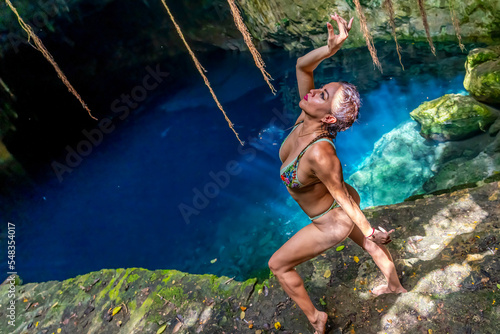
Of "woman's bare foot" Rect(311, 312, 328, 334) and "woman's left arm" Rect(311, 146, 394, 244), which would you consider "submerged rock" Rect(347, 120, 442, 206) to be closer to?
"woman's bare foot" Rect(311, 312, 328, 334)

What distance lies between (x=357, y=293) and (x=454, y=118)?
3.17 metres

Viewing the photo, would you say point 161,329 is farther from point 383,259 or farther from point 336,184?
point 336,184

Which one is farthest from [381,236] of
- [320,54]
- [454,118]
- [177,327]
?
[454,118]

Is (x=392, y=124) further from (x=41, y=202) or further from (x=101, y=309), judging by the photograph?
(x=41, y=202)

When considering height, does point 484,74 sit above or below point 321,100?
below

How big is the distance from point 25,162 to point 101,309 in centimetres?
686

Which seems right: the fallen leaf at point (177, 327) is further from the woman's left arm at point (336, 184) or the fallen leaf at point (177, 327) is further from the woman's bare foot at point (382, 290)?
the woman's left arm at point (336, 184)

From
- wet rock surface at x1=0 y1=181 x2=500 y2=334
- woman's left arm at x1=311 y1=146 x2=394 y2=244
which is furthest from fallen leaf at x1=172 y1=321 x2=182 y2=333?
woman's left arm at x1=311 y1=146 x2=394 y2=244

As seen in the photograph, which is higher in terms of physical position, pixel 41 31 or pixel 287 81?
pixel 41 31

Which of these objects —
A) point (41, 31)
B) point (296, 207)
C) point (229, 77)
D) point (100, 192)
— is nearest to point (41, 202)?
point (100, 192)

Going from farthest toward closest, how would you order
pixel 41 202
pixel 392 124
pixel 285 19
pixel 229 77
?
pixel 229 77 < pixel 285 19 < pixel 41 202 < pixel 392 124

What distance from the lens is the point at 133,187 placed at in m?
7.04

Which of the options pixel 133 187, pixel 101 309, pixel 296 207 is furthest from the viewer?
pixel 133 187

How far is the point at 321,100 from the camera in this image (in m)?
1.87
